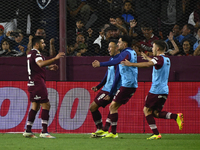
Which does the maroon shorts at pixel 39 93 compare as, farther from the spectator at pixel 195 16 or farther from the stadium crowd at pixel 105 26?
the spectator at pixel 195 16

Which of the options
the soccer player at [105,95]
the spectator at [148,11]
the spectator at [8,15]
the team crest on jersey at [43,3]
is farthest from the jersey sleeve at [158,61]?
the spectator at [8,15]

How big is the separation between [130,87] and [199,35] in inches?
138

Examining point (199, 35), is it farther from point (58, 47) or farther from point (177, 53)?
point (58, 47)

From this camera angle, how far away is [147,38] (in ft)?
33.8

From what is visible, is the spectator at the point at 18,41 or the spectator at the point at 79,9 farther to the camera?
the spectator at the point at 79,9

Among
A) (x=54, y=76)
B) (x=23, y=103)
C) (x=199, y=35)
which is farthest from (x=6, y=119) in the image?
(x=199, y=35)

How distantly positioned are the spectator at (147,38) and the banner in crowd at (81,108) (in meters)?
1.28

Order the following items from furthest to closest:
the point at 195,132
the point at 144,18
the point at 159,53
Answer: the point at 144,18 → the point at 195,132 → the point at 159,53

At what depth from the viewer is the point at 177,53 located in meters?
9.89

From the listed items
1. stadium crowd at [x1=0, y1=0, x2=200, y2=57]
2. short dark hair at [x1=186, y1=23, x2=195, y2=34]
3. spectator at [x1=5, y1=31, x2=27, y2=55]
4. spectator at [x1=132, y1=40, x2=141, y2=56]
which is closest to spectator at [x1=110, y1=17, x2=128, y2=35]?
stadium crowd at [x1=0, y1=0, x2=200, y2=57]

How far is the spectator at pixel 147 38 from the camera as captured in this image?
1013 centimetres

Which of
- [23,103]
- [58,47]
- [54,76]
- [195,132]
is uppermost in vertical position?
[58,47]

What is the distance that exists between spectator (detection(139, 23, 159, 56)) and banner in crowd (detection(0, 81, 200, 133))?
4.18 feet

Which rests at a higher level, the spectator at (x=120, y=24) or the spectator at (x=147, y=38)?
the spectator at (x=120, y=24)
